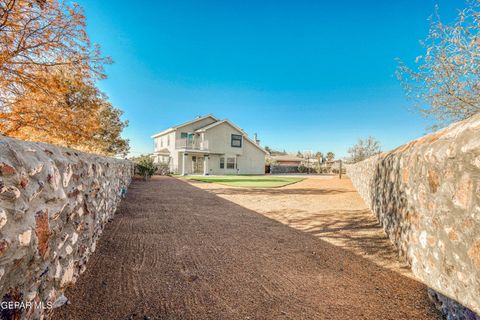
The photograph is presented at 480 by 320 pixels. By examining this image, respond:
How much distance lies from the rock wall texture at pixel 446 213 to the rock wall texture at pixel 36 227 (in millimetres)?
3113

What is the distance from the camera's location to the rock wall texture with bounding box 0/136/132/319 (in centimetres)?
127

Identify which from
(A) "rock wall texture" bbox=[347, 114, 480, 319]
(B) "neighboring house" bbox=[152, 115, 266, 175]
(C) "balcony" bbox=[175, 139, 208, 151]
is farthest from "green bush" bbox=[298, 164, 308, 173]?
(A) "rock wall texture" bbox=[347, 114, 480, 319]

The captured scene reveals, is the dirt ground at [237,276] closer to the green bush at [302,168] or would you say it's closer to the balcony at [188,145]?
the balcony at [188,145]

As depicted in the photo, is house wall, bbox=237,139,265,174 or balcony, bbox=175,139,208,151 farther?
house wall, bbox=237,139,265,174

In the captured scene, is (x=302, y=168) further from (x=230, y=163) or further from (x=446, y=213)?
(x=446, y=213)

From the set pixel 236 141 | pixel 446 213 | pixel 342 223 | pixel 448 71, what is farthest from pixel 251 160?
pixel 446 213

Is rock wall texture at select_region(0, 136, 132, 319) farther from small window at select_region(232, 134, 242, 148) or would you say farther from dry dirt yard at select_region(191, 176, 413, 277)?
small window at select_region(232, 134, 242, 148)

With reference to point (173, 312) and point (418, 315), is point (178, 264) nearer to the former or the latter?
point (173, 312)

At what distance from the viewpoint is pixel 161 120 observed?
37.6 meters

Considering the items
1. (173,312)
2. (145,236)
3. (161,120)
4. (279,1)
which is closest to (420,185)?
(173,312)

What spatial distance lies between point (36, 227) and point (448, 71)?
27.0 ft

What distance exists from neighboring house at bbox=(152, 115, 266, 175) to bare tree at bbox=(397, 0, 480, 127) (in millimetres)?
22363

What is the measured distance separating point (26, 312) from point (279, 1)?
754 inches

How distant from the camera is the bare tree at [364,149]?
32.6 metres
